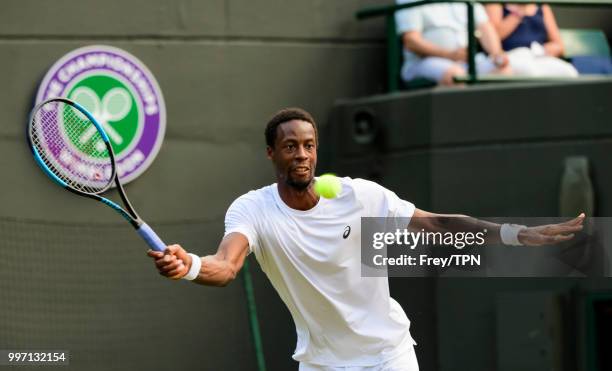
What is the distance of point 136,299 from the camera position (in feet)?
30.6

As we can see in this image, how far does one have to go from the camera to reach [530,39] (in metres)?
10.2

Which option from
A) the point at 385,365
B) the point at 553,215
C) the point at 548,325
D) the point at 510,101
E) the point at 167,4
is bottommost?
the point at 385,365

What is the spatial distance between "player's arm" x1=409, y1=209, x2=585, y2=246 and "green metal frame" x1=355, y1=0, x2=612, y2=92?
127 inches

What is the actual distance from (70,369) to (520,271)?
3.22 m

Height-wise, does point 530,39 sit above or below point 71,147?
above

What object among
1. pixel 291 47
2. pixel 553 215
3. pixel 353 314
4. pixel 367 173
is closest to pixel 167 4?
pixel 291 47

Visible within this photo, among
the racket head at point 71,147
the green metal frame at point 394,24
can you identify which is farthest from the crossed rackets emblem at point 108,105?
the green metal frame at point 394,24

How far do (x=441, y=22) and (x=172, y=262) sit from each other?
499cm

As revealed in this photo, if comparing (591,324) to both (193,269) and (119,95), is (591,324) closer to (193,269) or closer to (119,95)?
(119,95)

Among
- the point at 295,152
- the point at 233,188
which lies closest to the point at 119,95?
the point at 233,188

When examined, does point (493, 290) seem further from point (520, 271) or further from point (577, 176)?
point (577, 176)

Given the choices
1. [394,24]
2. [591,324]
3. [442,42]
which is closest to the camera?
[591,324]

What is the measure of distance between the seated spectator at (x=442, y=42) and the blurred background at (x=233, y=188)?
21 centimetres

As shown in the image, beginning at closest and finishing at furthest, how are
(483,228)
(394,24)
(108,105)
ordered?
(483,228)
(108,105)
(394,24)
